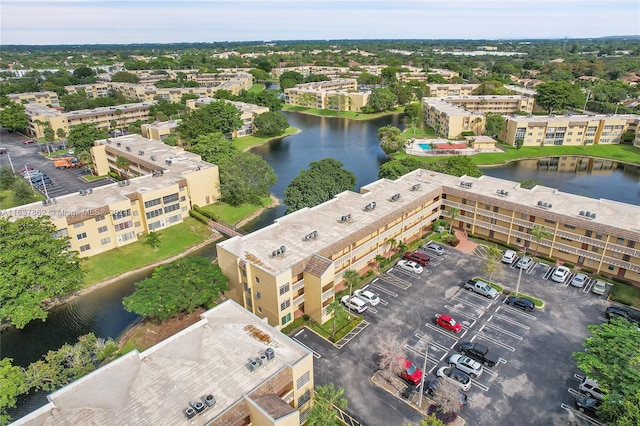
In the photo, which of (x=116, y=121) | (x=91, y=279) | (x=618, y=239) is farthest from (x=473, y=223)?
(x=116, y=121)

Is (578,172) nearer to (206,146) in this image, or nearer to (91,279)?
(206,146)

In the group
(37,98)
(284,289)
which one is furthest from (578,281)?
(37,98)

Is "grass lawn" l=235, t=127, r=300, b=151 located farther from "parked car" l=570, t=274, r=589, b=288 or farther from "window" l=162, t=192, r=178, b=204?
"parked car" l=570, t=274, r=589, b=288

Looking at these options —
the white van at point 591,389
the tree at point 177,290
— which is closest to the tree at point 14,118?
the tree at point 177,290

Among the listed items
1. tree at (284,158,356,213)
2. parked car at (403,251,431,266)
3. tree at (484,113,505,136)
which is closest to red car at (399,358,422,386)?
parked car at (403,251,431,266)

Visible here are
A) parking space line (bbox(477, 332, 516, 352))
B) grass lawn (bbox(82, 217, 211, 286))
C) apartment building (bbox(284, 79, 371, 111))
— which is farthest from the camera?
apartment building (bbox(284, 79, 371, 111))

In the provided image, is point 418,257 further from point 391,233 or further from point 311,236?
point 311,236
